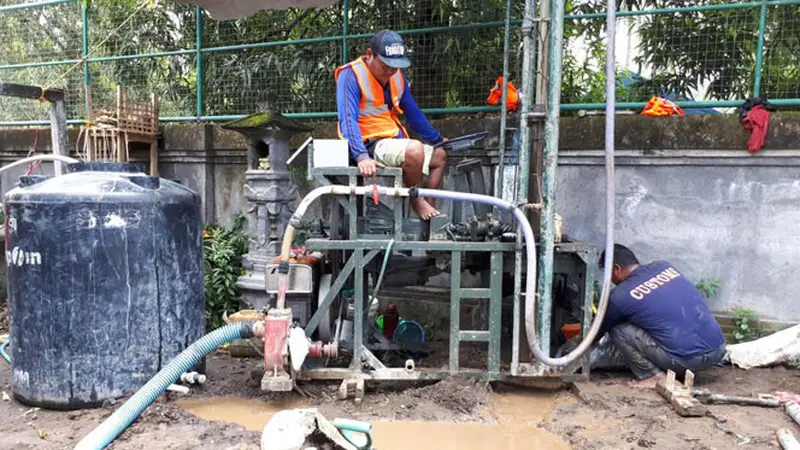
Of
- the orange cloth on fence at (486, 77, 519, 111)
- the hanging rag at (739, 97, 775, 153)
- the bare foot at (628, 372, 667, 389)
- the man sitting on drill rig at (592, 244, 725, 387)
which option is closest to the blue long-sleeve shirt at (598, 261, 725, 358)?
the man sitting on drill rig at (592, 244, 725, 387)

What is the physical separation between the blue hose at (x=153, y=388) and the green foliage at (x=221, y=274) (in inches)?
72.3

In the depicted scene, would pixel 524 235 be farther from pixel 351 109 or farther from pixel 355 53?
pixel 355 53

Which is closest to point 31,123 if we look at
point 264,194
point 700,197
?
point 264,194

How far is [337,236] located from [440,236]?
2.47 feet

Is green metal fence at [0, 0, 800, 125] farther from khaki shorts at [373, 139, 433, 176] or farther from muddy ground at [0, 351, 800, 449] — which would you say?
muddy ground at [0, 351, 800, 449]

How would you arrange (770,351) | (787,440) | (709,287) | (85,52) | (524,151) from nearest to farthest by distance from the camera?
(787,440) < (524,151) < (770,351) < (709,287) < (85,52)

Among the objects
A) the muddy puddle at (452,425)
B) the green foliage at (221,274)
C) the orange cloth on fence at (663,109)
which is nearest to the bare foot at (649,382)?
the muddy puddle at (452,425)

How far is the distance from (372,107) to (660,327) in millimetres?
2617

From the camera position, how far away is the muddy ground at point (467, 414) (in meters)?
3.12

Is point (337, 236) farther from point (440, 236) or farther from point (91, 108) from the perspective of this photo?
point (91, 108)

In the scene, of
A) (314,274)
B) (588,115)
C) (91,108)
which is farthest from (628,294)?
(91,108)

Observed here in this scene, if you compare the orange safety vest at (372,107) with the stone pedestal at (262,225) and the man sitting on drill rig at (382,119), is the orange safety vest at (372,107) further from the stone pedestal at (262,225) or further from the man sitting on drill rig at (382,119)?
the stone pedestal at (262,225)

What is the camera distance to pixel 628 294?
4012 millimetres

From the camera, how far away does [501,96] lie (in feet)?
17.3
